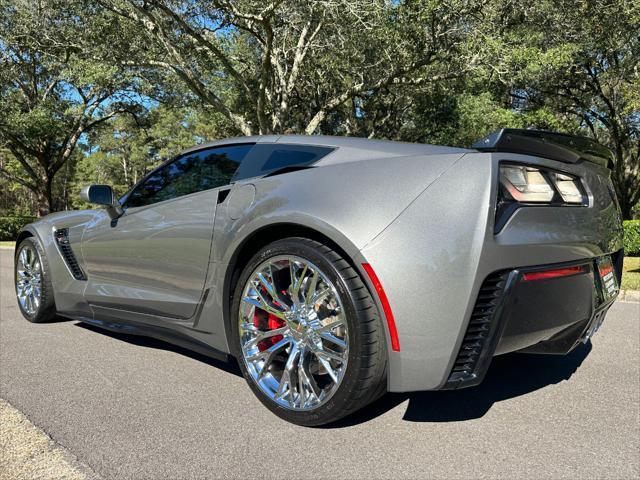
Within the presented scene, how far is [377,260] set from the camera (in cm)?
212

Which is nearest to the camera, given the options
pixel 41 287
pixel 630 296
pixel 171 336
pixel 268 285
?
pixel 268 285

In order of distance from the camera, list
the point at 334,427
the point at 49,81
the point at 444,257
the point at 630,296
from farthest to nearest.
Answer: the point at 49,81, the point at 630,296, the point at 334,427, the point at 444,257

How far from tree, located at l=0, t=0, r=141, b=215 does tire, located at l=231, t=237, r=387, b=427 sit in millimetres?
11379

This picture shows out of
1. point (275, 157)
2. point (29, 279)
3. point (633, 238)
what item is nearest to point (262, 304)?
point (275, 157)

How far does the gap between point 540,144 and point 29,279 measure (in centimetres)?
432

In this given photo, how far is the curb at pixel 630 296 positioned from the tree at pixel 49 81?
1156cm

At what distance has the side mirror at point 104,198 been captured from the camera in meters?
3.56

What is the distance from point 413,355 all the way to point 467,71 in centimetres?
1246

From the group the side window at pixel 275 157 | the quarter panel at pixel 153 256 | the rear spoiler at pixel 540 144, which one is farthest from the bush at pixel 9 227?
the rear spoiler at pixel 540 144

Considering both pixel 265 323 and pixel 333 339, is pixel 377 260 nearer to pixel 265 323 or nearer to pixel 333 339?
pixel 333 339

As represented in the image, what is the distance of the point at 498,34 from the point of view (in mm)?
12070

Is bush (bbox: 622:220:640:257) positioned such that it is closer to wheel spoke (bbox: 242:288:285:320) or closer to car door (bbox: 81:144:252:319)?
car door (bbox: 81:144:252:319)

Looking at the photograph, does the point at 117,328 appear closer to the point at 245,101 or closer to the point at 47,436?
the point at 47,436

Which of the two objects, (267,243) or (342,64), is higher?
(342,64)
